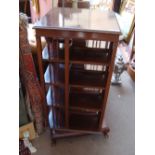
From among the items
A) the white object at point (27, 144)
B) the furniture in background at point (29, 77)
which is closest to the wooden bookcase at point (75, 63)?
the furniture in background at point (29, 77)

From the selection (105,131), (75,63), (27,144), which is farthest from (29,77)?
(105,131)

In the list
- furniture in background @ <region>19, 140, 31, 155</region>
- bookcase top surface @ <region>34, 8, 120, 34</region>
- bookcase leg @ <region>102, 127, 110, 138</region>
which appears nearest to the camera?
bookcase top surface @ <region>34, 8, 120, 34</region>

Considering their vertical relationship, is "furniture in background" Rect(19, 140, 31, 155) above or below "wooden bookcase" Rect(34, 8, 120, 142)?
below

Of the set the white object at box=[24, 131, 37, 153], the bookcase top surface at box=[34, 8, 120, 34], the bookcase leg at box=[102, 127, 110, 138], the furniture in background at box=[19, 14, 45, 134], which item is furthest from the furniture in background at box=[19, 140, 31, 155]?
the bookcase top surface at box=[34, 8, 120, 34]

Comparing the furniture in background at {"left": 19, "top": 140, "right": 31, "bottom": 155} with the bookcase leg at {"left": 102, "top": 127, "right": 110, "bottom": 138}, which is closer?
the furniture in background at {"left": 19, "top": 140, "right": 31, "bottom": 155}

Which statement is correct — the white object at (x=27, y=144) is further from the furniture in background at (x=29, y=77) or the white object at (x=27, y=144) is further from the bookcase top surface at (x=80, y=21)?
the bookcase top surface at (x=80, y=21)

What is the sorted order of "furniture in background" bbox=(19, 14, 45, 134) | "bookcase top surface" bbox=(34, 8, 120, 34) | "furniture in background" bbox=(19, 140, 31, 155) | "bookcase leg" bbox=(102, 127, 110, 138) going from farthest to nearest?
"bookcase leg" bbox=(102, 127, 110, 138), "furniture in background" bbox=(19, 140, 31, 155), "furniture in background" bbox=(19, 14, 45, 134), "bookcase top surface" bbox=(34, 8, 120, 34)

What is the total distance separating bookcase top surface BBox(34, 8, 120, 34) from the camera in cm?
111

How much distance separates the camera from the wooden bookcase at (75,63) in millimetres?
1135

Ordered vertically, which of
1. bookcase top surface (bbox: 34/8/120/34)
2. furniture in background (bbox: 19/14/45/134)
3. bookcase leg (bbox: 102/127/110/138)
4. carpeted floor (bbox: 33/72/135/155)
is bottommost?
carpeted floor (bbox: 33/72/135/155)

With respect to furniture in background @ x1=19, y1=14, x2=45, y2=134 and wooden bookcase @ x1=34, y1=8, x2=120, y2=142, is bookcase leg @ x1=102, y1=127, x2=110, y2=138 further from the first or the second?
furniture in background @ x1=19, y1=14, x2=45, y2=134
